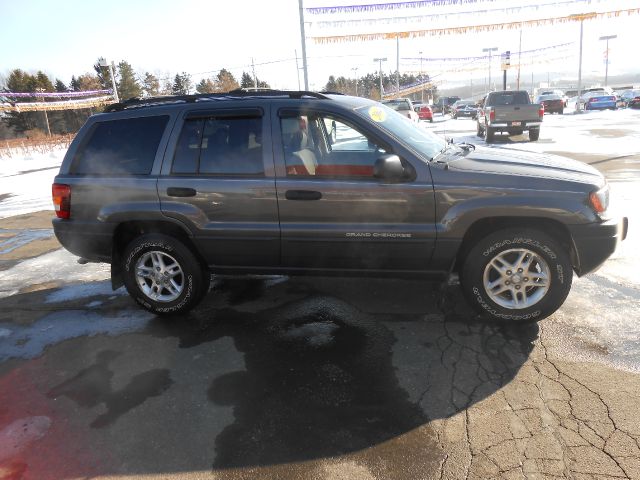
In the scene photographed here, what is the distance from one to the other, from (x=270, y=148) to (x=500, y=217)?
6.36 ft

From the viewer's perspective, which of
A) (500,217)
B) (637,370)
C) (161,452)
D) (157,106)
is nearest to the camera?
(161,452)

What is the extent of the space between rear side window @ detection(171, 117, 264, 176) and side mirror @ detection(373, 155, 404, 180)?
3.26 ft

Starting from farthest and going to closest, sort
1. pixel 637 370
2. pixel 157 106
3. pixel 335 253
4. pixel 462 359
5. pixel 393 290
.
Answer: pixel 393 290 < pixel 157 106 < pixel 335 253 < pixel 462 359 < pixel 637 370

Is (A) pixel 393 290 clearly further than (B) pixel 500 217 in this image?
Yes

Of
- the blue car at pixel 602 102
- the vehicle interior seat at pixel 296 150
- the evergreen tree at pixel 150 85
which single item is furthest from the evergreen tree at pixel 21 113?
the vehicle interior seat at pixel 296 150

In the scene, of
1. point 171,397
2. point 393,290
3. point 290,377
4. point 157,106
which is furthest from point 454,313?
point 157,106

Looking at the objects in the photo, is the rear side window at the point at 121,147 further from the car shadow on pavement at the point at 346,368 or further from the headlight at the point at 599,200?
the headlight at the point at 599,200

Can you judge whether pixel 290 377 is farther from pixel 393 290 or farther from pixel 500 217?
pixel 500 217

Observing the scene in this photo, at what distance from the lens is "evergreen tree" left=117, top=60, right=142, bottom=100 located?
197ft

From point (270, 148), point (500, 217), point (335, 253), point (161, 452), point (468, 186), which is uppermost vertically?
point (270, 148)

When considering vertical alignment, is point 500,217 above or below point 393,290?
above

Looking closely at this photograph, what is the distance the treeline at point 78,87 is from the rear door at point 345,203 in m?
49.6

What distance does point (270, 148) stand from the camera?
384cm

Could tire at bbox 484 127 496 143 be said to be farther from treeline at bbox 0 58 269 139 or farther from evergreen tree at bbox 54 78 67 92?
evergreen tree at bbox 54 78 67 92
